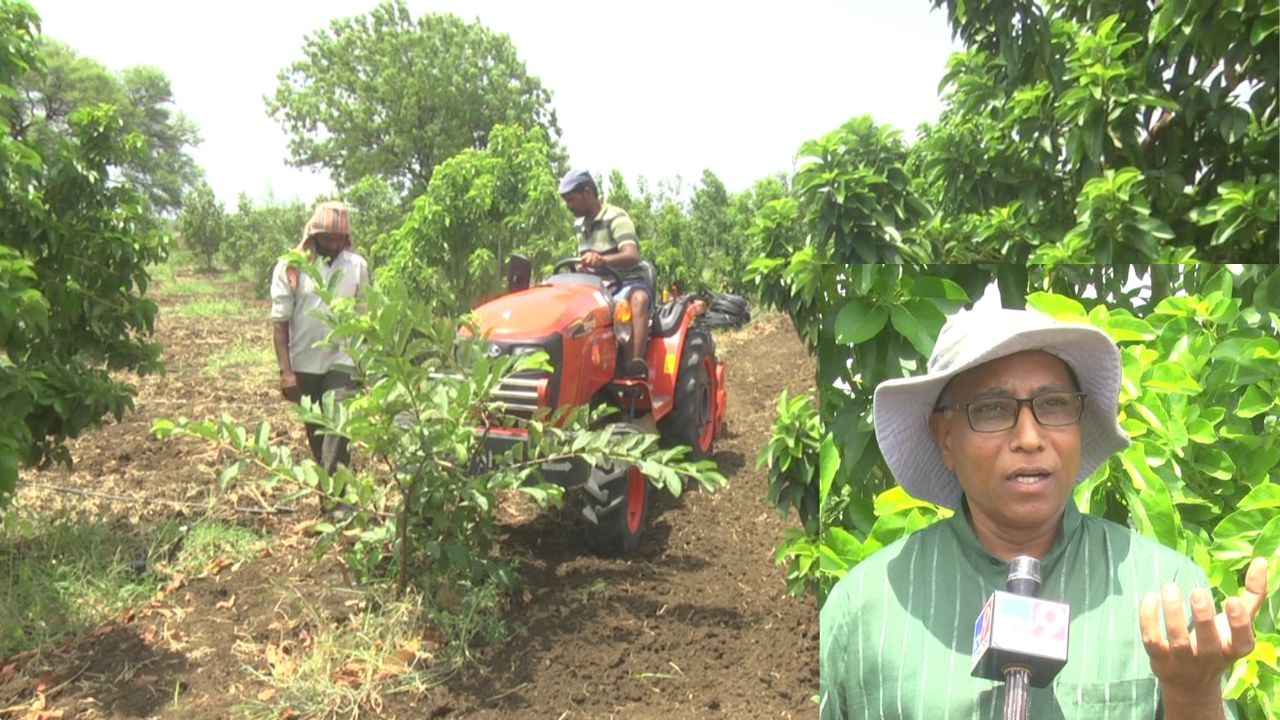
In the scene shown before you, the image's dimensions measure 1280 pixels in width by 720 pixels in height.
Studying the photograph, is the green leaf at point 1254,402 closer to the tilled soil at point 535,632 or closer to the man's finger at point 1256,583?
the man's finger at point 1256,583

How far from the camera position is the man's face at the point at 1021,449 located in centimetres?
84

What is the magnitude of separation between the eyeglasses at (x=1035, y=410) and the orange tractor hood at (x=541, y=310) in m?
3.14

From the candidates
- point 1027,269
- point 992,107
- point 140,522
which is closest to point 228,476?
point 140,522

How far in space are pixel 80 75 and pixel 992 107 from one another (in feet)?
95.5

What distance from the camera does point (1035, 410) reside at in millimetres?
840

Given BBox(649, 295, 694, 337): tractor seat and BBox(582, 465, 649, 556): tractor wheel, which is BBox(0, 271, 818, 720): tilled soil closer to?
BBox(582, 465, 649, 556): tractor wheel

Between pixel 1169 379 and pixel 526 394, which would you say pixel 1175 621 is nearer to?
pixel 1169 379

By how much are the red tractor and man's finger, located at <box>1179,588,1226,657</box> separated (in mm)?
2763

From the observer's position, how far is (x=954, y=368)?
0.84 metres

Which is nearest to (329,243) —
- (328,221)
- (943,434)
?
(328,221)

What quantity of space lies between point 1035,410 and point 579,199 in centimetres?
396

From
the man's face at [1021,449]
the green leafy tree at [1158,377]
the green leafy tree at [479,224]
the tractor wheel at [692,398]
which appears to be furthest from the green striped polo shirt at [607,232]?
the green leafy tree at [479,224]

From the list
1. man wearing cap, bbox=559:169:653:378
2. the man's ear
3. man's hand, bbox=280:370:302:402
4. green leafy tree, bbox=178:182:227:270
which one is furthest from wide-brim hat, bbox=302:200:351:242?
green leafy tree, bbox=178:182:227:270

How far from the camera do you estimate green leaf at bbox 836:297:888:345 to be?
100 cm
